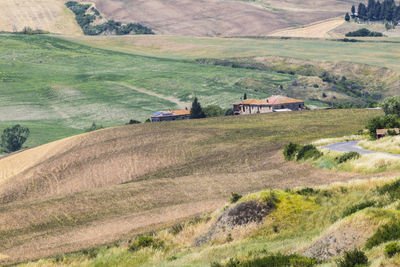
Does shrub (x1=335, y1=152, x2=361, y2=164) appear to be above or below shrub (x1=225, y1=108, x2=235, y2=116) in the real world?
above

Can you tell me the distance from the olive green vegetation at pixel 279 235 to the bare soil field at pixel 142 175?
5594 millimetres

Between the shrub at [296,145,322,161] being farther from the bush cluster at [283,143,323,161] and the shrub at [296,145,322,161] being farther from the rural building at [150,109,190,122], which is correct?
the rural building at [150,109,190,122]

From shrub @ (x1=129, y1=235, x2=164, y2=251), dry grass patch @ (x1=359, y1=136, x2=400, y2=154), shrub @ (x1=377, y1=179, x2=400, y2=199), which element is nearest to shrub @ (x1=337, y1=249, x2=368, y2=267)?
shrub @ (x1=377, y1=179, x2=400, y2=199)

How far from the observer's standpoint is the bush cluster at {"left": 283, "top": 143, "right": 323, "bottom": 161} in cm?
6511

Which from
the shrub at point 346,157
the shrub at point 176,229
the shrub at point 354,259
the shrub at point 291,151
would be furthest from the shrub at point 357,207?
the shrub at point 291,151

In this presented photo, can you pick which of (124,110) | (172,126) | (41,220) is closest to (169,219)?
(41,220)

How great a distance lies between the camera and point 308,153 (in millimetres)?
66188

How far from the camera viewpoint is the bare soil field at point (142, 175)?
47469 mm

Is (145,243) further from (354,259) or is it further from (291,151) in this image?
(291,151)

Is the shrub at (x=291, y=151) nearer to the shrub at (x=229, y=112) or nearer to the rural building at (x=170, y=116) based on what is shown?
the shrub at (x=229, y=112)

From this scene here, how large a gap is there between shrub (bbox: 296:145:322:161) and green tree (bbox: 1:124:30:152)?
9258cm

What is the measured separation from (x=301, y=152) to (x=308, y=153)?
174cm

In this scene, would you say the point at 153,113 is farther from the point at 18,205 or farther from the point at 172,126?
the point at 18,205

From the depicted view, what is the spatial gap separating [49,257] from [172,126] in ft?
217
